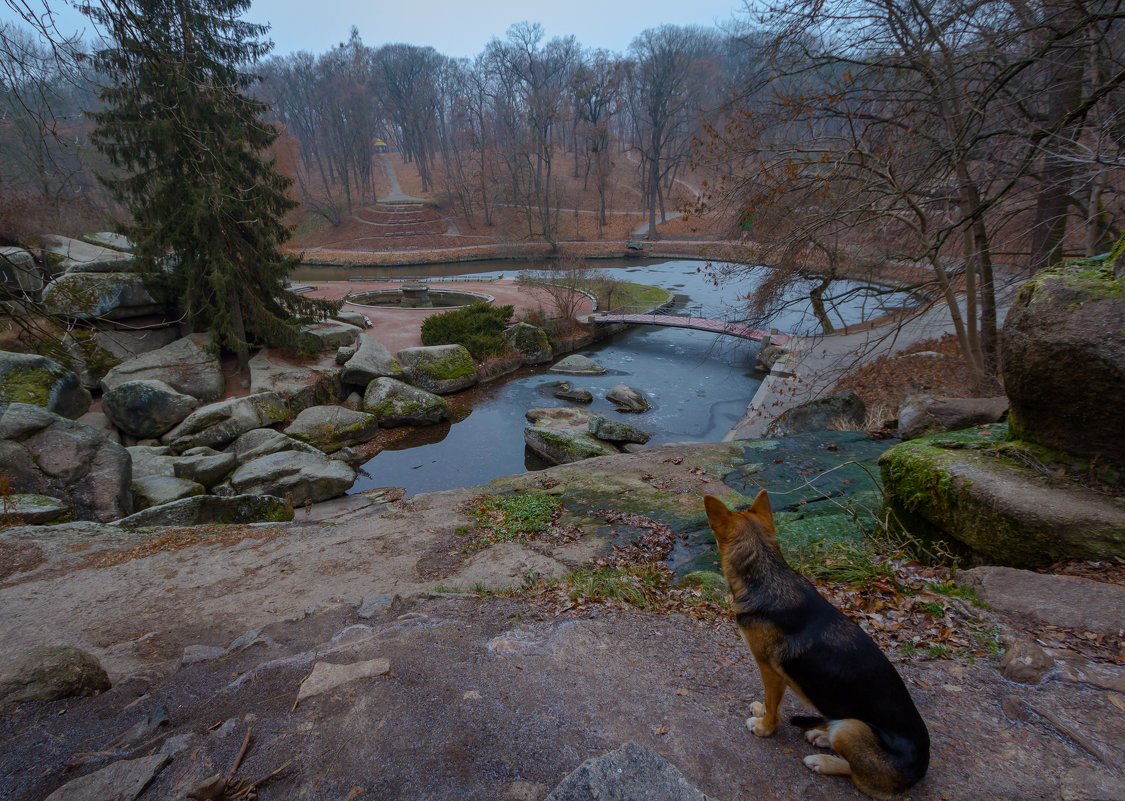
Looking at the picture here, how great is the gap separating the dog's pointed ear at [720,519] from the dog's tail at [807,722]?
3.38 ft

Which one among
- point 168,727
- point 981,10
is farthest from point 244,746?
point 981,10

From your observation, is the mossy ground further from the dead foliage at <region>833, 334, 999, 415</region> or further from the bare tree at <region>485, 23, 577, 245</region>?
the bare tree at <region>485, 23, 577, 245</region>

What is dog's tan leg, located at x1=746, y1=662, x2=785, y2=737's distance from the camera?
2785 mm

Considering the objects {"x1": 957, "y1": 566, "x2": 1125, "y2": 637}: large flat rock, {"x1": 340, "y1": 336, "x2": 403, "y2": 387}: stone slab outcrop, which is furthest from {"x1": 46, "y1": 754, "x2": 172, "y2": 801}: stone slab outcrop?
{"x1": 340, "y1": 336, "x2": 403, "y2": 387}: stone slab outcrop

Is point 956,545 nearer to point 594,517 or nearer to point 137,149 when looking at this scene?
point 594,517

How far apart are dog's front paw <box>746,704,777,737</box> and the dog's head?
0.83 metres

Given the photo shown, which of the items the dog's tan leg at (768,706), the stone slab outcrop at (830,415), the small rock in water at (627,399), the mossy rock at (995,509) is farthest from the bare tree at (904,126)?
the small rock in water at (627,399)

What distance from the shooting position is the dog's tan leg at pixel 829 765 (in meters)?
2.59

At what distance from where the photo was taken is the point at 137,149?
610 inches

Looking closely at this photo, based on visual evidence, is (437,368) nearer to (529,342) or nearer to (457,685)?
(529,342)

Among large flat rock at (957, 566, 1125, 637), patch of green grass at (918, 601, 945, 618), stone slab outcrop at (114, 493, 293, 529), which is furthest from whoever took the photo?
stone slab outcrop at (114, 493, 293, 529)

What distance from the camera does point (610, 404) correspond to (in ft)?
61.7

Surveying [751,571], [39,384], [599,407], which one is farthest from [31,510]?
[599,407]

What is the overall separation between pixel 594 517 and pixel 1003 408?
6.32 metres
